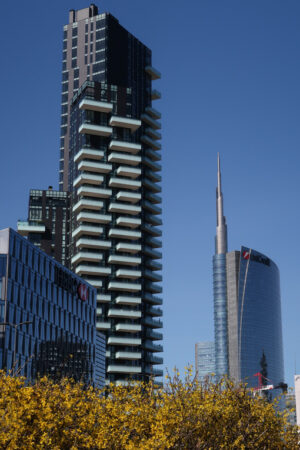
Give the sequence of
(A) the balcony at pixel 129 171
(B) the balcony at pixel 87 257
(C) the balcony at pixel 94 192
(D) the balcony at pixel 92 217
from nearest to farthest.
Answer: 1. (B) the balcony at pixel 87 257
2. (D) the balcony at pixel 92 217
3. (C) the balcony at pixel 94 192
4. (A) the balcony at pixel 129 171

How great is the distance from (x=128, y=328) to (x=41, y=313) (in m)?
59.4

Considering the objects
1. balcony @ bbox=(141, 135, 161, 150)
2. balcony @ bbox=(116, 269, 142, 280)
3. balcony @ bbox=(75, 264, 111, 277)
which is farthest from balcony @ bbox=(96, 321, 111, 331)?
balcony @ bbox=(141, 135, 161, 150)

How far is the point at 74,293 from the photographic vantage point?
126 meters

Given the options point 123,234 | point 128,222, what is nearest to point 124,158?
point 128,222

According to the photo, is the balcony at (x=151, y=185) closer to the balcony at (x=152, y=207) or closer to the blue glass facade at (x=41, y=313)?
the balcony at (x=152, y=207)

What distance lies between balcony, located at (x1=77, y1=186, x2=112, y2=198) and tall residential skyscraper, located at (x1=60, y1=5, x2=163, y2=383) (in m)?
0.24

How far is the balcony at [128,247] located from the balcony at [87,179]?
16318 millimetres

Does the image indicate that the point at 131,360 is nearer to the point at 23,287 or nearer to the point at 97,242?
the point at 97,242

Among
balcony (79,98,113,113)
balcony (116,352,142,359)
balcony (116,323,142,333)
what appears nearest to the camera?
balcony (116,352,142,359)

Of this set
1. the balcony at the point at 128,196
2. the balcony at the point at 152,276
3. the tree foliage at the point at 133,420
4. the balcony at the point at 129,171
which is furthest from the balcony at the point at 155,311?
the tree foliage at the point at 133,420

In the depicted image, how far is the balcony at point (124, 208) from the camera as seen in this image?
176 meters

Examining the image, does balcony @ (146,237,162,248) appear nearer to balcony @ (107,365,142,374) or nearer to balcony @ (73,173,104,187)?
balcony @ (73,173,104,187)

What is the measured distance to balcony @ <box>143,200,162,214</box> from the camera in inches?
7303

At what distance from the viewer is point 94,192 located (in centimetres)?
17488
